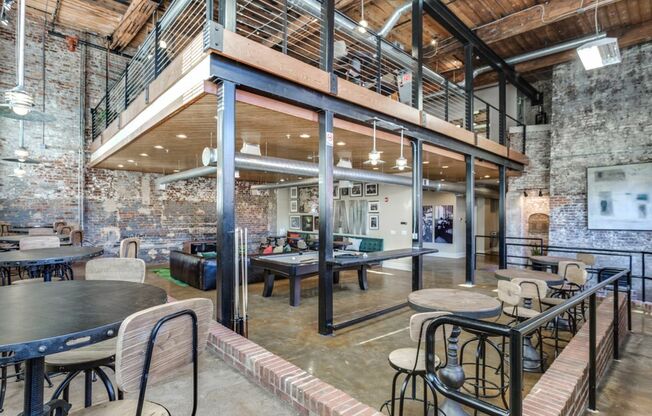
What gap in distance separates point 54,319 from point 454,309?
2.41 m

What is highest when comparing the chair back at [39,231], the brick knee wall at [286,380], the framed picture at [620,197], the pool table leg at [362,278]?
the framed picture at [620,197]

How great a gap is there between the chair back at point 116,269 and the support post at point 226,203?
70 cm

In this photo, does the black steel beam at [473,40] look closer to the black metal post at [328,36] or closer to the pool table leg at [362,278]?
the black metal post at [328,36]

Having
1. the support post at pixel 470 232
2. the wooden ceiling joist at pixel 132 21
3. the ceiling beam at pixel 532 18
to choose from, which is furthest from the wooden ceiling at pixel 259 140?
the wooden ceiling joist at pixel 132 21

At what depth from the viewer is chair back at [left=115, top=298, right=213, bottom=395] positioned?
1135 millimetres

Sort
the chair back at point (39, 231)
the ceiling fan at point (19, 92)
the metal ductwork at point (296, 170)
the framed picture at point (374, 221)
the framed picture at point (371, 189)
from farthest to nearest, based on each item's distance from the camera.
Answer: the framed picture at point (371, 189)
the framed picture at point (374, 221)
the chair back at point (39, 231)
the metal ductwork at point (296, 170)
the ceiling fan at point (19, 92)

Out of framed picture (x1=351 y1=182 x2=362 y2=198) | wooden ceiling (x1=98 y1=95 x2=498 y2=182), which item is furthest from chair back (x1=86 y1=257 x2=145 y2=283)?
framed picture (x1=351 y1=182 x2=362 y2=198)

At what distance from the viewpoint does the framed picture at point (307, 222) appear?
1295cm

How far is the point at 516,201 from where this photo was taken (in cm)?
979

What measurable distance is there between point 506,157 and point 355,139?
5109mm

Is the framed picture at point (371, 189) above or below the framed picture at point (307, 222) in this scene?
above

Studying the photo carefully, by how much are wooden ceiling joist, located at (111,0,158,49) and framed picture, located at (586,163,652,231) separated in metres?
10.8

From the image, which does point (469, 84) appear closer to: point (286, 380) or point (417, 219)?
point (417, 219)

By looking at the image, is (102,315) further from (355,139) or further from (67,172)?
(67,172)
